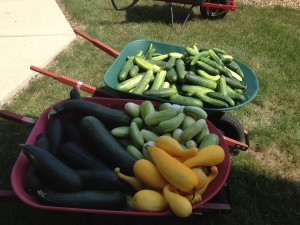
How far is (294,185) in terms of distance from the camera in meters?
3.10

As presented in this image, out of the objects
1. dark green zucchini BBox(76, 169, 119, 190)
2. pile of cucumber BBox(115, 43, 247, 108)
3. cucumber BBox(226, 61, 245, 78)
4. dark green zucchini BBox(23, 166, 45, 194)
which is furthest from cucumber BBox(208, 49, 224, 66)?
dark green zucchini BBox(23, 166, 45, 194)

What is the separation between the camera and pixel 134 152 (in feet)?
7.14

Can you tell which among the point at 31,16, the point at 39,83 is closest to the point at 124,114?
the point at 39,83

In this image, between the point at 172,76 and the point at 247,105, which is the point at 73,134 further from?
the point at 247,105

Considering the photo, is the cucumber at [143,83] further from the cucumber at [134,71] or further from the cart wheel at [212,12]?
the cart wheel at [212,12]

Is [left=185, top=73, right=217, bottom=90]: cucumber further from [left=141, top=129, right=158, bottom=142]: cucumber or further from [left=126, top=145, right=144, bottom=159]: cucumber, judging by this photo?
[left=126, top=145, right=144, bottom=159]: cucumber

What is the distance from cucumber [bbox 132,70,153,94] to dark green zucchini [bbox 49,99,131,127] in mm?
436

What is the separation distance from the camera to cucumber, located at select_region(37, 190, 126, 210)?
190 cm

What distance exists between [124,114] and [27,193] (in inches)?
33.3

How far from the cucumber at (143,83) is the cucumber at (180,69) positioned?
0.80 ft

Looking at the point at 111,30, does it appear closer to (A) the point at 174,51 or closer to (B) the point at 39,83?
(B) the point at 39,83

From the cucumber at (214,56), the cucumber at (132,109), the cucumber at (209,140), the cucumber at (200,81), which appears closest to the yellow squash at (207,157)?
the cucumber at (209,140)

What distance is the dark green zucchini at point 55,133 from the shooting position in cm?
224

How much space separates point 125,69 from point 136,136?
979 mm
